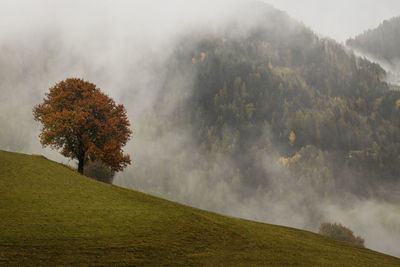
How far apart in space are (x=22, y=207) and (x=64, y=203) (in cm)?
362

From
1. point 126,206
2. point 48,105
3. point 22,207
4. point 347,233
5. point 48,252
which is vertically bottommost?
point 48,252

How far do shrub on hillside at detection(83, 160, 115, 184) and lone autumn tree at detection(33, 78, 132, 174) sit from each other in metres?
4.53

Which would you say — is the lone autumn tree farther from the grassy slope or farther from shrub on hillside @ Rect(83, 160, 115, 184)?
the grassy slope

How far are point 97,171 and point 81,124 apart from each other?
11.7 metres

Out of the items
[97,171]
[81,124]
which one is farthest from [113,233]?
[97,171]

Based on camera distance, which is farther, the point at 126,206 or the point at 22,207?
the point at 126,206

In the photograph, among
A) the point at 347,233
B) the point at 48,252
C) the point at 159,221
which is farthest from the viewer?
the point at 347,233

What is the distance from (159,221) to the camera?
2862 cm

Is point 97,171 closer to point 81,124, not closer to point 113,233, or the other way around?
point 81,124

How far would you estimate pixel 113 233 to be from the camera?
2398 centimetres

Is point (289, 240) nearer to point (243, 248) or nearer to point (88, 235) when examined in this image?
point (243, 248)

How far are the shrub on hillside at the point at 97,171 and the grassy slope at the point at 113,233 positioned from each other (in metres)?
17.8

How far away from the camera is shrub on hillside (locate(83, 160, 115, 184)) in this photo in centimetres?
5597

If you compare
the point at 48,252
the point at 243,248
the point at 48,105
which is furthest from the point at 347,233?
the point at 48,252
